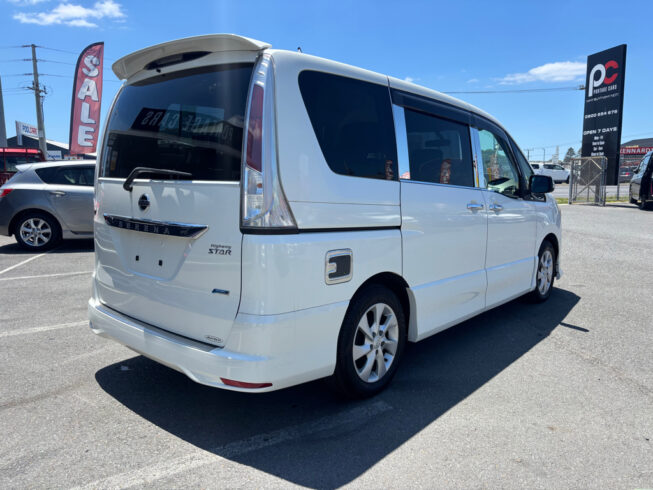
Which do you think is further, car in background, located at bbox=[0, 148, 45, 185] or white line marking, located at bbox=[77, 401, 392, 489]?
car in background, located at bbox=[0, 148, 45, 185]

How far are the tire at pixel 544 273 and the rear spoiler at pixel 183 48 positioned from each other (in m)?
4.11

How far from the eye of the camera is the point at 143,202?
2859 mm

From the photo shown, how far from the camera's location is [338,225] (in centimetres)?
271

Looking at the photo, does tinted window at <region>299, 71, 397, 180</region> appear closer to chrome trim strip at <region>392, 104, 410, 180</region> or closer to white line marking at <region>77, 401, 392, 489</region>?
chrome trim strip at <region>392, 104, 410, 180</region>

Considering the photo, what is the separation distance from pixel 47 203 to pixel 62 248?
98cm

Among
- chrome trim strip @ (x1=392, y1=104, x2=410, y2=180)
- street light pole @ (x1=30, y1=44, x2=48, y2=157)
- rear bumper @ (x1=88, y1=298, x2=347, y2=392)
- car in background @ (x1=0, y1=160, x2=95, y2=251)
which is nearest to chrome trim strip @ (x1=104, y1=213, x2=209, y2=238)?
rear bumper @ (x1=88, y1=298, x2=347, y2=392)

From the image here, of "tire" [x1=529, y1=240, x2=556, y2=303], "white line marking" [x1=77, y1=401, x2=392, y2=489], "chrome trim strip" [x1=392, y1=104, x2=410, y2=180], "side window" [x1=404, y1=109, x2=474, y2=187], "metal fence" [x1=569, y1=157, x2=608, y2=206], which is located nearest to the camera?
"white line marking" [x1=77, y1=401, x2=392, y2=489]

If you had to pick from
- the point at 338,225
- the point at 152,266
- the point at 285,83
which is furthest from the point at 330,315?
the point at 285,83

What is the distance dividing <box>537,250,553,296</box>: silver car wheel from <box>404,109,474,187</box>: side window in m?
2.02

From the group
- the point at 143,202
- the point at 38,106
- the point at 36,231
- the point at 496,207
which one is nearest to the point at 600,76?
the point at 496,207

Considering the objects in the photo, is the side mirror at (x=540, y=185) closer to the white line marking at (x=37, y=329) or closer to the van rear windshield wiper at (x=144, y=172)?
the van rear windshield wiper at (x=144, y=172)

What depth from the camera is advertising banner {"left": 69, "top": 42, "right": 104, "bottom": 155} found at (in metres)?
21.5

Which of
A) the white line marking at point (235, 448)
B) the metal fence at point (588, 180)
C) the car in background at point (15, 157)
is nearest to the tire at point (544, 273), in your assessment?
the white line marking at point (235, 448)

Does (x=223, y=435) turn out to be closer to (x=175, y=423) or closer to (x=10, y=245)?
(x=175, y=423)
